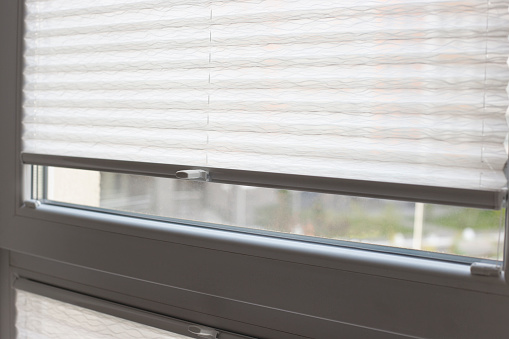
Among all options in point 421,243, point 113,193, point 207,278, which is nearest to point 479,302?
point 421,243

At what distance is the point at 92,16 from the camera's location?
952mm

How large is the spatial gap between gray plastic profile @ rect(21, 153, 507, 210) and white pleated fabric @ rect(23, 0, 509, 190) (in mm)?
13

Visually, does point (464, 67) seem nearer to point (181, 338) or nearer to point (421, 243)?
point (421, 243)

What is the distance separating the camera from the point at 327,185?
2.31 feet

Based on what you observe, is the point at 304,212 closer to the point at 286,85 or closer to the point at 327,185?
the point at 327,185

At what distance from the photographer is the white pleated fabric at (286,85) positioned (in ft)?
2.06

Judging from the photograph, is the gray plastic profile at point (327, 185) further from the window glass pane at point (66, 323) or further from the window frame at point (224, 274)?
the window glass pane at point (66, 323)

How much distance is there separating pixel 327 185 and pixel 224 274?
240mm

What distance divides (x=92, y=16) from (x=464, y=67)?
2.20 feet

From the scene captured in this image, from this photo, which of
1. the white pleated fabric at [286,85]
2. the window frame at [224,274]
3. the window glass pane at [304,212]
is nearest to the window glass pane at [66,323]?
the window frame at [224,274]

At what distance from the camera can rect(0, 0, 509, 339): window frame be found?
657 mm

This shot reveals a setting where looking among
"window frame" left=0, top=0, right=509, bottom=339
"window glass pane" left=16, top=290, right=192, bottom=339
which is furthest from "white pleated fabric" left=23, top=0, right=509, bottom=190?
"window glass pane" left=16, top=290, right=192, bottom=339

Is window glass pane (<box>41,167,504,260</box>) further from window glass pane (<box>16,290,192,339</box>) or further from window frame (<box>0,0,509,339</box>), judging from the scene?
window glass pane (<box>16,290,192,339</box>)

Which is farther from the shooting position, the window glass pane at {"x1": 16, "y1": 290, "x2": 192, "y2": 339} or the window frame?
the window glass pane at {"x1": 16, "y1": 290, "x2": 192, "y2": 339}
